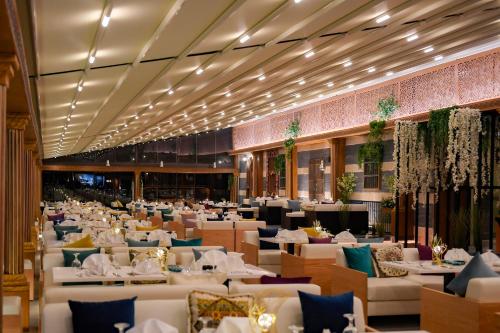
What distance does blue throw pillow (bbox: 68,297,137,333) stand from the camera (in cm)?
460

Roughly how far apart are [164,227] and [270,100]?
5.60 meters

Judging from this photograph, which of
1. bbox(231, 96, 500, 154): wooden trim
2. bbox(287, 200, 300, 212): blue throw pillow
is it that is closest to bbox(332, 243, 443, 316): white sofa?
bbox(231, 96, 500, 154): wooden trim

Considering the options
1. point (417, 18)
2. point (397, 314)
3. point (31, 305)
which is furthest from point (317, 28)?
point (31, 305)

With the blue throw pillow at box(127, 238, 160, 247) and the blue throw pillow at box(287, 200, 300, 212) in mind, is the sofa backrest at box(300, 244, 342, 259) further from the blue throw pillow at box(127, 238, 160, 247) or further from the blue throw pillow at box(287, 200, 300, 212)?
the blue throw pillow at box(287, 200, 300, 212)

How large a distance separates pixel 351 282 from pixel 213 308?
12.8 ft

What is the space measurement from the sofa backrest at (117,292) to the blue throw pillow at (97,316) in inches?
18.7

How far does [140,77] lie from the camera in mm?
12234

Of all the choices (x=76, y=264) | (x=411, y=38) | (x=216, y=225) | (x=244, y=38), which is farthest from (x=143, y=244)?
(x=411, y=38)

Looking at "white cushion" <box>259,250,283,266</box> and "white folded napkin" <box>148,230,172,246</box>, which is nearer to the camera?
"white folded napkin" <box>148,230,172,246</box>

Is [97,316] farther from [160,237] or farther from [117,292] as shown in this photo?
[160,237]

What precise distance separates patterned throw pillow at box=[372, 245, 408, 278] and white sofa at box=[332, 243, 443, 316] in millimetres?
109

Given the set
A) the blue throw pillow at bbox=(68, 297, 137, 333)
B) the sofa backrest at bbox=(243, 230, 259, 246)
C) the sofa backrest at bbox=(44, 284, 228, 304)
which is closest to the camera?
the blue throw pillow at bbox=(68, 297, 137, 333)

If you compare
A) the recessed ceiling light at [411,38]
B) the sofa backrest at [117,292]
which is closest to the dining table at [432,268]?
the sofa backrest at [117,292]

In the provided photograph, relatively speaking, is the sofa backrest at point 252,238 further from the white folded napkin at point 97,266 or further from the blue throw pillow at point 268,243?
the white folded napkin at point 97,266
